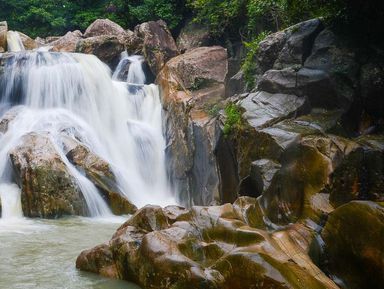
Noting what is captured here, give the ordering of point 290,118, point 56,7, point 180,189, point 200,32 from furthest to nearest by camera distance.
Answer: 1. point 56,7
2. point 200,32
3. point 180,189
4. point 290,118

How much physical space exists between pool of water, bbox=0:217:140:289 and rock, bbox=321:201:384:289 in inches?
97.5

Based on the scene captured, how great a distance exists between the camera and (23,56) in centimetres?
1756

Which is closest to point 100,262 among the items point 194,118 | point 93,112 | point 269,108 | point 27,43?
point 269,108

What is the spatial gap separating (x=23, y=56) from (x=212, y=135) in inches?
356

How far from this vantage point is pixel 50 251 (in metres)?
7.74

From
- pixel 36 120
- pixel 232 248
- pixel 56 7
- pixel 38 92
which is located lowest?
pixel 232 248

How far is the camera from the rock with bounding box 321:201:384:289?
467 cm

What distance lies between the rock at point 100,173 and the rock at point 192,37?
899 cm

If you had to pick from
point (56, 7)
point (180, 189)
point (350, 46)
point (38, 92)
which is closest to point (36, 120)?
point (38, 92)

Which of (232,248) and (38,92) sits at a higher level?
(38,92)

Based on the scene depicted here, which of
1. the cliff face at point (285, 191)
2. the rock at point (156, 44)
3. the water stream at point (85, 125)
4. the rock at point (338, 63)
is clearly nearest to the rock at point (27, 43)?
the water stream at point (85, 125)

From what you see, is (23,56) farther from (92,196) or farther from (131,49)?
(92,196)

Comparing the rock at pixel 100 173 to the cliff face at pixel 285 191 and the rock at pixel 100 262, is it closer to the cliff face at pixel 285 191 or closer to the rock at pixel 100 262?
the cliff face at pixel 285 191

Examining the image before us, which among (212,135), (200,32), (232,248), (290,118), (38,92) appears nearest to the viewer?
(232,248)
